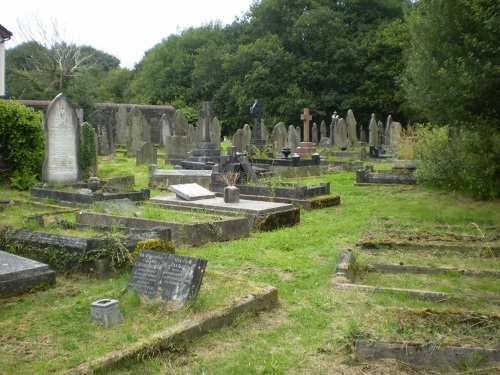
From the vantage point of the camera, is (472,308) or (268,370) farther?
(472,308)

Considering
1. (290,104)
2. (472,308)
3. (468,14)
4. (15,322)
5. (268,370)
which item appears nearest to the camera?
(268,370)

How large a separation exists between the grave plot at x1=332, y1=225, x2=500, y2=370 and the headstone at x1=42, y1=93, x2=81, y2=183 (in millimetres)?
7805

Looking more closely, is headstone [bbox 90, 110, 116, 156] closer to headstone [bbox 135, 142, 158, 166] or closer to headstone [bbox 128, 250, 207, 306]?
headstone [bbox 135, 142, 158, 166]

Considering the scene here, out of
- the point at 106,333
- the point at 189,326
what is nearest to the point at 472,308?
the point at 189,326

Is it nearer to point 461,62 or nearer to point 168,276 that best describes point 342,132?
point 461,62

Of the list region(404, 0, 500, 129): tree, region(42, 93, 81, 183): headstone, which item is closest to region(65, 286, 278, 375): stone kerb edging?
region(404, 0, 500, 129): tree

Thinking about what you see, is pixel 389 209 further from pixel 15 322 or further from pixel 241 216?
pixel 15 322

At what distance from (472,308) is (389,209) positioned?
21.5 feet

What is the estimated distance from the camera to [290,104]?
38.2 m

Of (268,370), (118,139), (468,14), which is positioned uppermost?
(468,14)

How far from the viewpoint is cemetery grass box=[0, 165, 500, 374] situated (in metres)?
4.34

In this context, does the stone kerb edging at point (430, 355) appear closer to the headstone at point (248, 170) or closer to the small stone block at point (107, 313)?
the small stone block at point (107, 313)

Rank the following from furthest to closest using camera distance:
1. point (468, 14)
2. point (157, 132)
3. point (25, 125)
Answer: point (157, 132) < point (25, 125) < point (468, 14)

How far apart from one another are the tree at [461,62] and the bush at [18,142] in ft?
34.0
